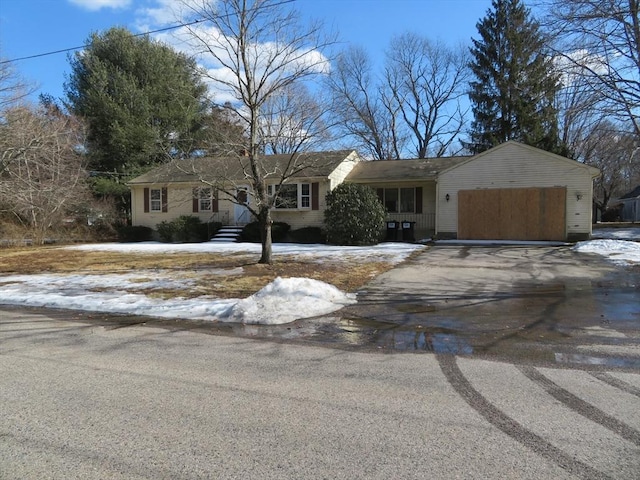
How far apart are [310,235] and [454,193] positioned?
6848 mm

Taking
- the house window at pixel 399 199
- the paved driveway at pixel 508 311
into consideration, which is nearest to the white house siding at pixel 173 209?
the house window at pixel 399 199

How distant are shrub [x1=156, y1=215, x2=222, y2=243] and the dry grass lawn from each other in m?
6.08

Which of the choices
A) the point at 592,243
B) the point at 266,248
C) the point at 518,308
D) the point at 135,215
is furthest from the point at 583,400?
the point at 135,215

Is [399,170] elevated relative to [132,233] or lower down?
elevated

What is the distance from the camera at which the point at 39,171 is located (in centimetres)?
2516

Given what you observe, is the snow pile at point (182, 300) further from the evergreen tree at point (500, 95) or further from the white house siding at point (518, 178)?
the evergreen tree at point (500, 95)

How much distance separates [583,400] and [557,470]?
1.39 meters

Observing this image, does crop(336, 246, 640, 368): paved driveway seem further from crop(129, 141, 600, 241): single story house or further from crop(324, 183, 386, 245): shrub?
crop(129, 141, 600, 241): single story house

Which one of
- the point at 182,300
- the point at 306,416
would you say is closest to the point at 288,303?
the point at 182,300

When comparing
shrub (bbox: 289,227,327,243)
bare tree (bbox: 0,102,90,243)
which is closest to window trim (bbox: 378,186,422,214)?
shrub (bbox: 289,227,327,243)

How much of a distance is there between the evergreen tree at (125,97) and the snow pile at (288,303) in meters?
25.1

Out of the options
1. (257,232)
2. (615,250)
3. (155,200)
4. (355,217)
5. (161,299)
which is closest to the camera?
(161,299)

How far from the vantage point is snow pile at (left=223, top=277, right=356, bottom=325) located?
7.44m

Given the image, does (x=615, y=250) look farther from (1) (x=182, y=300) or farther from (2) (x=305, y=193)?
(1) (x=182, y=300)
